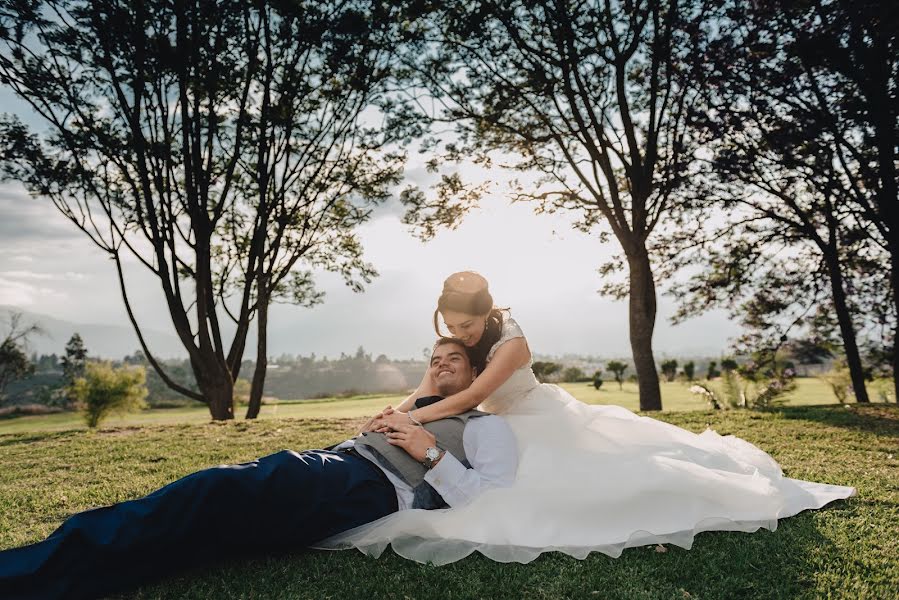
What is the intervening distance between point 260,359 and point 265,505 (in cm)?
1400

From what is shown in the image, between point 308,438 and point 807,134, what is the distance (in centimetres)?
1111

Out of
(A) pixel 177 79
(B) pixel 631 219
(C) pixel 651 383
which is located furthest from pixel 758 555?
(A) pixel 177 79

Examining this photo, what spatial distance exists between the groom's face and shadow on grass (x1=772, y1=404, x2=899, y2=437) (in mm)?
Result: 7180

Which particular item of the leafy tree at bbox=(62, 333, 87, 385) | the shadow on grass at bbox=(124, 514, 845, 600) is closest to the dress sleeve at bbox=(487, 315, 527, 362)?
the shadow on grass at bbox=(124, 514, 845, 600)

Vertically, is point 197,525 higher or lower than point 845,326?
lower

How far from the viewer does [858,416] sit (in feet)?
31.5

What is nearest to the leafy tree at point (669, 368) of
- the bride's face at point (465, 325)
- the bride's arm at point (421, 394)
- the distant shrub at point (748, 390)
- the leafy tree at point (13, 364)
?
the distant shrub at point (748, 390)

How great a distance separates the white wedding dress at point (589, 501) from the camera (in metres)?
3.40

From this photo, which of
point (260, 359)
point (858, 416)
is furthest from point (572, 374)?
point (858, 416)

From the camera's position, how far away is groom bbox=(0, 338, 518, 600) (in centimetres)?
275

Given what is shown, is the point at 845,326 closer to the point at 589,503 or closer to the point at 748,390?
the point at 748,390

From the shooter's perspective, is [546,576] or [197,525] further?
[546,576]

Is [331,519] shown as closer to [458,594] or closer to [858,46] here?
[458,594]

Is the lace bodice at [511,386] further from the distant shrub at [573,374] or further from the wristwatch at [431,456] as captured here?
the distant shrub at [573,374]
